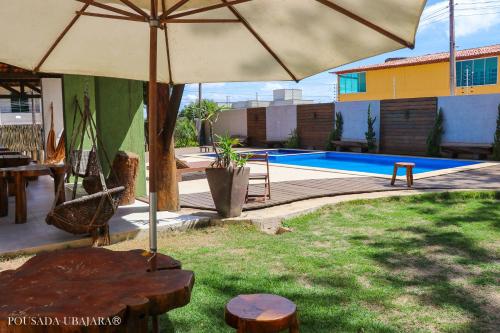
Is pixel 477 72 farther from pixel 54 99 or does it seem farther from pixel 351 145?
pixel 54 99

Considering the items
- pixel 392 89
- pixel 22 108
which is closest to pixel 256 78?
pixel 392 89

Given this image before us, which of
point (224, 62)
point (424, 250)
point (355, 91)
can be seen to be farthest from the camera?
point (355, 91)

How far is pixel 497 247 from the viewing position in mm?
4730

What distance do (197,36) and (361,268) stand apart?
8.32 feet

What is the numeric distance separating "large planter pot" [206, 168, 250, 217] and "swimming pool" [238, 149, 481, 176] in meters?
7.65

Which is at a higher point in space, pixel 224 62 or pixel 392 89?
pixel 392 89

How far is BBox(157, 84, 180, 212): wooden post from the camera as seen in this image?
20.5 feet

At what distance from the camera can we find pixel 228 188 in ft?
19.5

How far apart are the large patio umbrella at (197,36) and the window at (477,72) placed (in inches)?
944

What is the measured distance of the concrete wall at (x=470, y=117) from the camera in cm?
1422

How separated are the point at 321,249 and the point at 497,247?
184 cm

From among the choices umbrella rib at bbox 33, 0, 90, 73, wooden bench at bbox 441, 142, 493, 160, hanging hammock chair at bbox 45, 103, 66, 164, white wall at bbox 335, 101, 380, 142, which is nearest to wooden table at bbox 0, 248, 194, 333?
umbrella rib at bbox 33, 0, 90, 73

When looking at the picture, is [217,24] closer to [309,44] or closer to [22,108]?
[309,44]

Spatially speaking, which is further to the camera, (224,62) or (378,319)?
(224,62)
